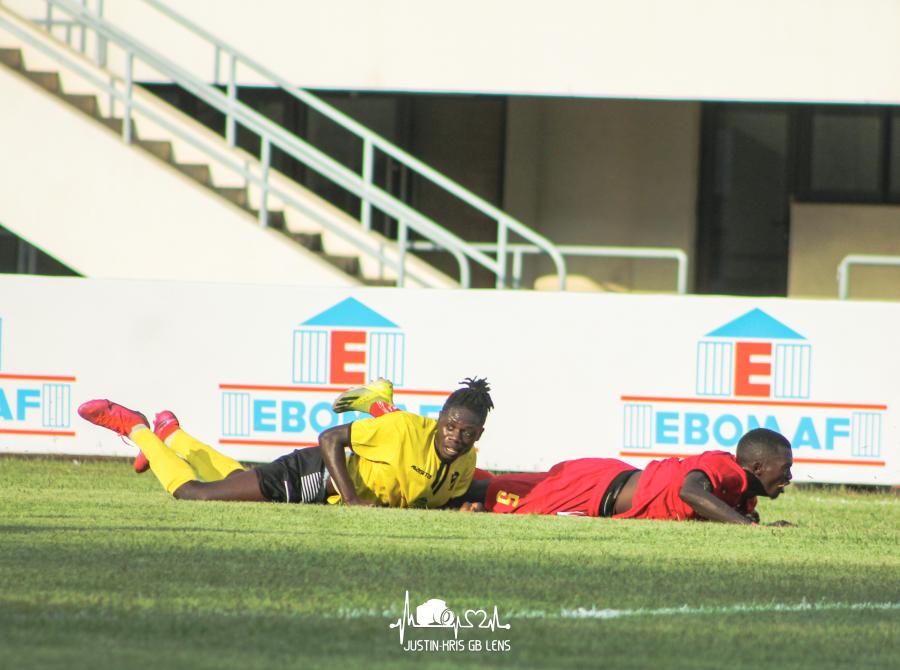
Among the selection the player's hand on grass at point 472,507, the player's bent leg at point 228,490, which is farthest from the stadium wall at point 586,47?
the player's bent leg at point 228,490

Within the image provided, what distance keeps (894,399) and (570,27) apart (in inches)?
215

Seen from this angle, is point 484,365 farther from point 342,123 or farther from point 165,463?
point 342,123

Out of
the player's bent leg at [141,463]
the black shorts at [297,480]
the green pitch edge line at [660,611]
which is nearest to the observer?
the green pitch edge line at [660,611]

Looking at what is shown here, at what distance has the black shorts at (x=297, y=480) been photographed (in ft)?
30.8

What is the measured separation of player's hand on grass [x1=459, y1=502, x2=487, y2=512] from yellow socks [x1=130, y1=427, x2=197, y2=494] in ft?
5.48

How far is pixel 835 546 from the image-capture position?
8.32 metres

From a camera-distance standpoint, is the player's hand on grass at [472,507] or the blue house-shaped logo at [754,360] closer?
the player's hand on grass at [472,507]

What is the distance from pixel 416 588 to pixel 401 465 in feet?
9.42

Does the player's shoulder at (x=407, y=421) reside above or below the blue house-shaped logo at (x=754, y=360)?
below

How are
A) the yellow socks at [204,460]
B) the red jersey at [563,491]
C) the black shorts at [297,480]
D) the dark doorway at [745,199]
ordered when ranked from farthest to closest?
the dark doorway at [745,199]
the yellow socks at [204,460]
the red jersey at [563,491]
the black shorts at [297,480]

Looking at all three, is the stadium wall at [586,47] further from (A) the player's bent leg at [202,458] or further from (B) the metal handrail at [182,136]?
(A) the player's bent leg at [202,458]

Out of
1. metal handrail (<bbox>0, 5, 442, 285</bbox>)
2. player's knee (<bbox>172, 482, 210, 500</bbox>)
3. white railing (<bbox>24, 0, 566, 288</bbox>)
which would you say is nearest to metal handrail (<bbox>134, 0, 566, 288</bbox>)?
white railing (<bbox>24, 0, 566, 288</bbox>)

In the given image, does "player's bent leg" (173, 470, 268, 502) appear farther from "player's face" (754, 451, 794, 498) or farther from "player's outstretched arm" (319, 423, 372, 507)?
"player's face" (754, 451, 794, 498)

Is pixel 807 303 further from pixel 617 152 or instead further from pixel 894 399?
pixel 617 152
